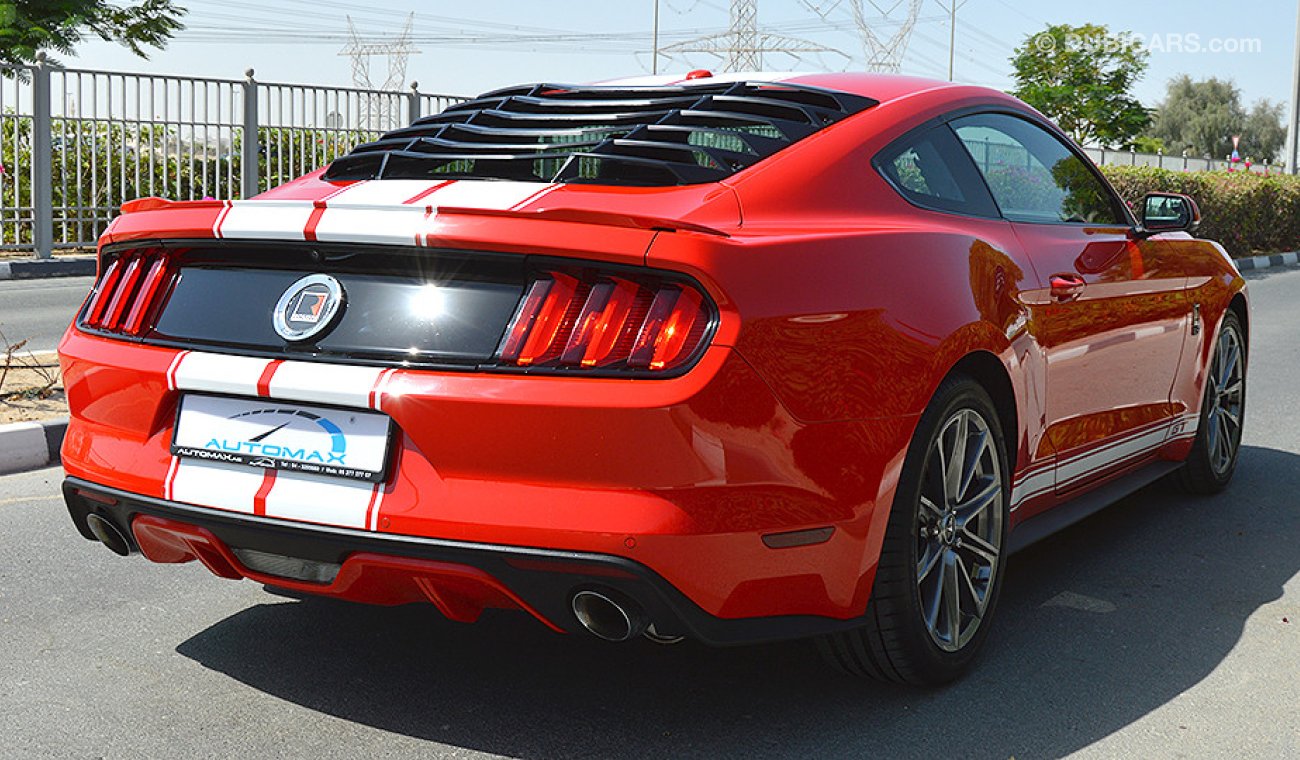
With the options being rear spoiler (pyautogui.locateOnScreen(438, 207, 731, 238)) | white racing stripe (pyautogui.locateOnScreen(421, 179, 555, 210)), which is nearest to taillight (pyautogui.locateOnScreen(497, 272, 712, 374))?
rear spoiler (pyautogui.locateOnScreen(438, 207, 731, 238))

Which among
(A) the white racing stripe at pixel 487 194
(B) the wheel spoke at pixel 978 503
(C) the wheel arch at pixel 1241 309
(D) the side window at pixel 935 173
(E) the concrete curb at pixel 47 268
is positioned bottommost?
(E) the concrete curb at pixel 47 268

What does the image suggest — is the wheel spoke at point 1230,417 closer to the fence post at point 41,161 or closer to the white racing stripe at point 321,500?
the white racing stripe at point 321,500

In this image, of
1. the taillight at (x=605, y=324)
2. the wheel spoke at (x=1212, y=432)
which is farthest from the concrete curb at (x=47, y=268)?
the taillight at (x=605, y=324)

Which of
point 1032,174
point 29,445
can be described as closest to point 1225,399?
point 1032,174

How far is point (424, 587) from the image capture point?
2910 millimetres

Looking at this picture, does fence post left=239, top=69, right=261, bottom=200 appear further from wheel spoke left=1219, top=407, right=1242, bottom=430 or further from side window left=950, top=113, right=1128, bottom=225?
side window left=950, top=113, right=1128, bottom=225

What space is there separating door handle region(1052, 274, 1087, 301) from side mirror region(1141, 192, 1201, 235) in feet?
2.69

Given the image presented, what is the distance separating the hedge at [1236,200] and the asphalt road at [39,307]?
534 inches

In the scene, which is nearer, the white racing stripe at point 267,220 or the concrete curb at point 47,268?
the white racing stripe at point 267,220

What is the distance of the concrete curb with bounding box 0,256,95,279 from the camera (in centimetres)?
1484

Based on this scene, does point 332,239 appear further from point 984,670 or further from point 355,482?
point 984,670

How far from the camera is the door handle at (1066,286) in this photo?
4016mm

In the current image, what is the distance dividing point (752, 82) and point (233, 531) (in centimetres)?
177

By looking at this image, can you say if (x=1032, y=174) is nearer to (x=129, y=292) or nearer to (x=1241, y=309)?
(x=1241, y=309)
